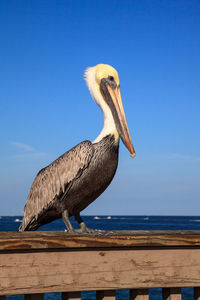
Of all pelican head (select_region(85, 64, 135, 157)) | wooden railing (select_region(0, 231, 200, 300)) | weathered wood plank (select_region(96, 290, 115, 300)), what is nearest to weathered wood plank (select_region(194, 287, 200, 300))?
wooden railing (select_region(0, 231, 200, 300))

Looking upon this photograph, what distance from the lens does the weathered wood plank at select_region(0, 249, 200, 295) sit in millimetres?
2205

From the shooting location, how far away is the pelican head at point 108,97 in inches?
149

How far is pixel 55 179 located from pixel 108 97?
0.94 m

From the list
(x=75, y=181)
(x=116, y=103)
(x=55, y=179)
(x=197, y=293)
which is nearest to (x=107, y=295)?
(x=197, y=293)

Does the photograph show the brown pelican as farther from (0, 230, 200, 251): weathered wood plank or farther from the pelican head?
(0, 230, 200, 251): weathered wood plank

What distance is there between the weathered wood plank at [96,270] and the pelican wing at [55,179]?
140cm

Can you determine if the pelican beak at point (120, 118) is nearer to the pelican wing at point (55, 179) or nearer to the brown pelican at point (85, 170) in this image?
the brown pelican at point (85, 170)

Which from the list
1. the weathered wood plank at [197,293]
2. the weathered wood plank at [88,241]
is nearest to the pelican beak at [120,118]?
the weathered wood plank at [88,241]

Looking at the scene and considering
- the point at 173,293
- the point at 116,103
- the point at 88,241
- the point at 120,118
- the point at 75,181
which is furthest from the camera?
the point at 116,103

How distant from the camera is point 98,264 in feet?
7.59

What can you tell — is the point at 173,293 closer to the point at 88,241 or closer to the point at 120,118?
the point at 88,241

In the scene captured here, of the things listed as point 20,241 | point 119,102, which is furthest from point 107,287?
point 119,102

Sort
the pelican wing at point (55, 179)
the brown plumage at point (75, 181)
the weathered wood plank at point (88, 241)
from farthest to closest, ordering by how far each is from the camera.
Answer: the pelican wing at point (55, 179) < the brown plumage at point (75, 181) < the weathered wood plank at point (88, 241)

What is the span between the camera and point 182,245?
2434 millimetres
